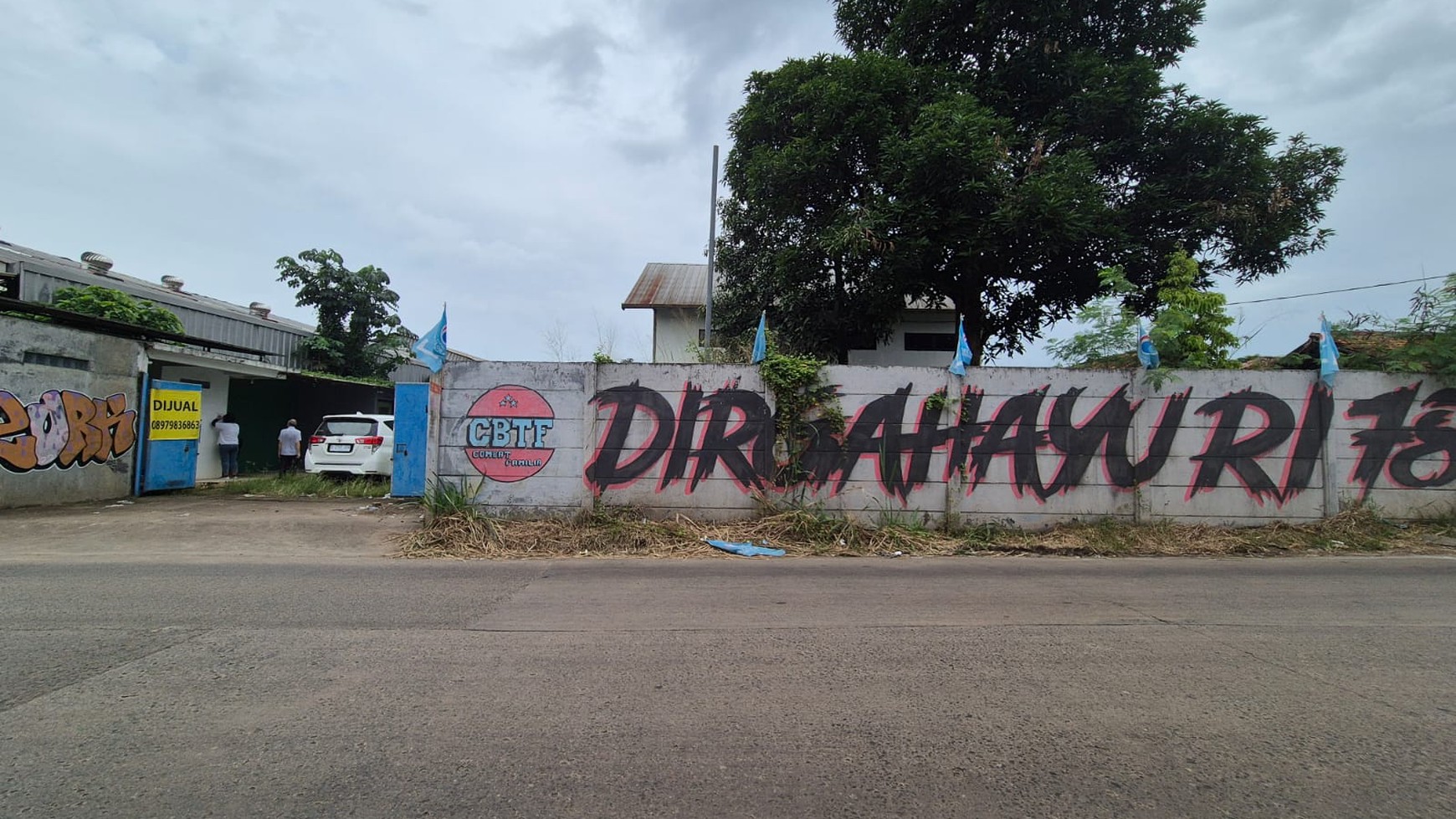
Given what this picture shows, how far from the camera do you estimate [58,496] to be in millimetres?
11250

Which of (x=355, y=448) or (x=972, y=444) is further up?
(x=972, y=444)

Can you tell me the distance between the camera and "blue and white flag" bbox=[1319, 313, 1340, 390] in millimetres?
10047

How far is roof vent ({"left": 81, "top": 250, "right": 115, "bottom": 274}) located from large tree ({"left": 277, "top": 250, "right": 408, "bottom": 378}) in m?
4.38

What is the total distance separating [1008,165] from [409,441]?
13.8 meters

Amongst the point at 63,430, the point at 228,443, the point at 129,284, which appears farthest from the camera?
the point at 129,284

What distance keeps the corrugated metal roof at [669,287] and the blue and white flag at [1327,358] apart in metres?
17.2

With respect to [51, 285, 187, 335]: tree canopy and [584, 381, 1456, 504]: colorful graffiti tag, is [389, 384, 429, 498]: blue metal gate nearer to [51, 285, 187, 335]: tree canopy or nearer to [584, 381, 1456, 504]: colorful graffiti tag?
[584, 381, 1456, 504]: colorful graffiti tag

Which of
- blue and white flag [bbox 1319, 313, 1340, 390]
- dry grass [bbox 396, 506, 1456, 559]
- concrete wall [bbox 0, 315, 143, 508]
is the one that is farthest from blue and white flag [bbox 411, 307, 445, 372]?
blue and white flag [bbox 1319, 313, 1340, 390]

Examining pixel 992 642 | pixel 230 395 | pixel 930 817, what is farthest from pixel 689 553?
pixel 230 395

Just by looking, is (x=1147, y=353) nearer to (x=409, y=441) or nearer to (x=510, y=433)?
(x=510, y=433)

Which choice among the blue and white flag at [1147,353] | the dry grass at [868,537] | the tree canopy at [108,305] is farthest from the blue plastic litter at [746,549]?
the tree canopy at [108,305]

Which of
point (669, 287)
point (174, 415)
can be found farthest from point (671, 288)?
point (174, 415)

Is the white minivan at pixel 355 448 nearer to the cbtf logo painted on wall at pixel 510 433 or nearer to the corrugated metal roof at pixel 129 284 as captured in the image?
the cbtf logo painted on wall at pixel 510 433

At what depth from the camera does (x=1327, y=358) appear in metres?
10.0
